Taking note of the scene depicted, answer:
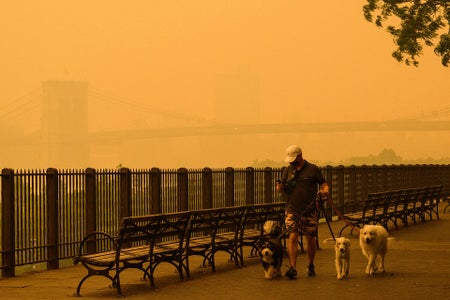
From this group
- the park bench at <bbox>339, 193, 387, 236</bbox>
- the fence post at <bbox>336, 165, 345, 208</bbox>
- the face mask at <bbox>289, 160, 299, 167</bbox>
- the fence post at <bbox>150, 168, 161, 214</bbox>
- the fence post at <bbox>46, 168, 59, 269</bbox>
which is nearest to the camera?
the face mask at <bbox>289, 160, 299, 167</bbox>

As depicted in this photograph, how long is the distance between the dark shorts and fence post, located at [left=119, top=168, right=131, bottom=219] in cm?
492

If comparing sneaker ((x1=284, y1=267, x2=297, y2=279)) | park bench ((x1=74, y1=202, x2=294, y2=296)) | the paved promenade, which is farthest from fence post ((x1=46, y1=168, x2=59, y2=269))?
sneaker ((x1=284, y1=267, x2=297, y2=279))

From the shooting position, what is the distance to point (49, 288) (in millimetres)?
13609

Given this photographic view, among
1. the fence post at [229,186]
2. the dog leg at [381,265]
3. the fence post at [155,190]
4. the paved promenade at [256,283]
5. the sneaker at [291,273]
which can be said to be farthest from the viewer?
the fence post at [229,186]

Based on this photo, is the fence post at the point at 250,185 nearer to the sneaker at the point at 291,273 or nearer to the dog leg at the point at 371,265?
the dog leg at the point at 371,265

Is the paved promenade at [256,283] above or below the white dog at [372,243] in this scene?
below

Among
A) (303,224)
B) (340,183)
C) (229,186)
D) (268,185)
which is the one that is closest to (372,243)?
(303,224)

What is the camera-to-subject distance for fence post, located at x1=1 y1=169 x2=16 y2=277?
15109 millimetres

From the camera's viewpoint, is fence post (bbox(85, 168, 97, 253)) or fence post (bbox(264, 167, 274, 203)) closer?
fence post (bbox(85, 168, 97, 253))

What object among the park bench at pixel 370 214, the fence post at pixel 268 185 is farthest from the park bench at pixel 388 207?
the fence post at pixel 268 185

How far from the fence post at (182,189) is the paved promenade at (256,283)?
3.39 m

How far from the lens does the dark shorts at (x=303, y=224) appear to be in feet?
46.4

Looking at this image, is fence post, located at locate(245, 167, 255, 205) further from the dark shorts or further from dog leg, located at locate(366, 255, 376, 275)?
the dark shorts

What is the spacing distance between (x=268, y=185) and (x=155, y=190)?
7.08 m
